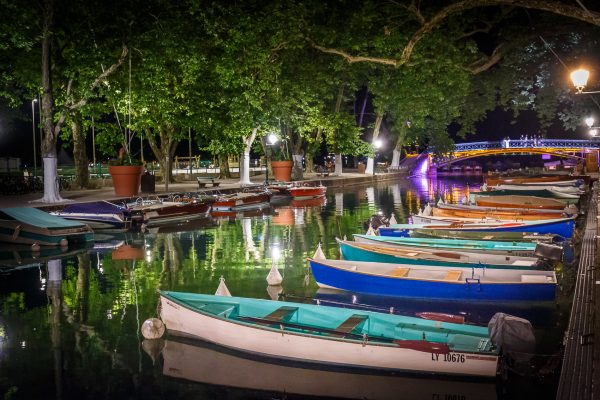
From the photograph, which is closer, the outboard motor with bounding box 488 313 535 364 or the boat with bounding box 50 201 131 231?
the outboard motor with bounding box 488 313 535 364

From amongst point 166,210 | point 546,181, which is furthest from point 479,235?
point 546,181

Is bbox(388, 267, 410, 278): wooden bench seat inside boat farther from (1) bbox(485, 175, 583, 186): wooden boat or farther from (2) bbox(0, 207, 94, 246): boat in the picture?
(1) bbox(485, 175, 583, 186): wooden boat

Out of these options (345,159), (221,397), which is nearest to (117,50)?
(221,397)

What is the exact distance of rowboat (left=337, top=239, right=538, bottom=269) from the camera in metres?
14.5

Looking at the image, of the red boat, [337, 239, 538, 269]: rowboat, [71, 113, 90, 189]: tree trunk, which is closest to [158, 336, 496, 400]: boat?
[337, 239, 538, 269]: rowboat

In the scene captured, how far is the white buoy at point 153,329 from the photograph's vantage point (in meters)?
11.1

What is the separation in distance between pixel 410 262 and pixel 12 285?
9.49m

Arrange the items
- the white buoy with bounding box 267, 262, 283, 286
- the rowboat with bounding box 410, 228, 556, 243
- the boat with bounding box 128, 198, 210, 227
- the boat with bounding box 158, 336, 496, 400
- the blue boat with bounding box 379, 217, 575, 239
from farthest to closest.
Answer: the boat with bounding box 128, 198, 210, 227
the blue boat with bounding box 379, 217, 575, 239
the rowboat with bounding box 410, 228, 556, 243
the white buoy with bounding box 267, 262, 283, 286
the boat with bounding box 158, 336, 496, 400

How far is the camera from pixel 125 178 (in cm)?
3034

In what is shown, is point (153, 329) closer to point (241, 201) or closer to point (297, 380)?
point (297, 380)

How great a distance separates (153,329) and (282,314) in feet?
7.59

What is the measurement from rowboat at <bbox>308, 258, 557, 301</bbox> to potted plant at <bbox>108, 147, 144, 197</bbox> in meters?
18.0

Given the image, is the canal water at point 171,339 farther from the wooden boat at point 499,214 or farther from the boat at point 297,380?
the wooden boat at point 499,214

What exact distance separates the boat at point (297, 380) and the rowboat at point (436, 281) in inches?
161
